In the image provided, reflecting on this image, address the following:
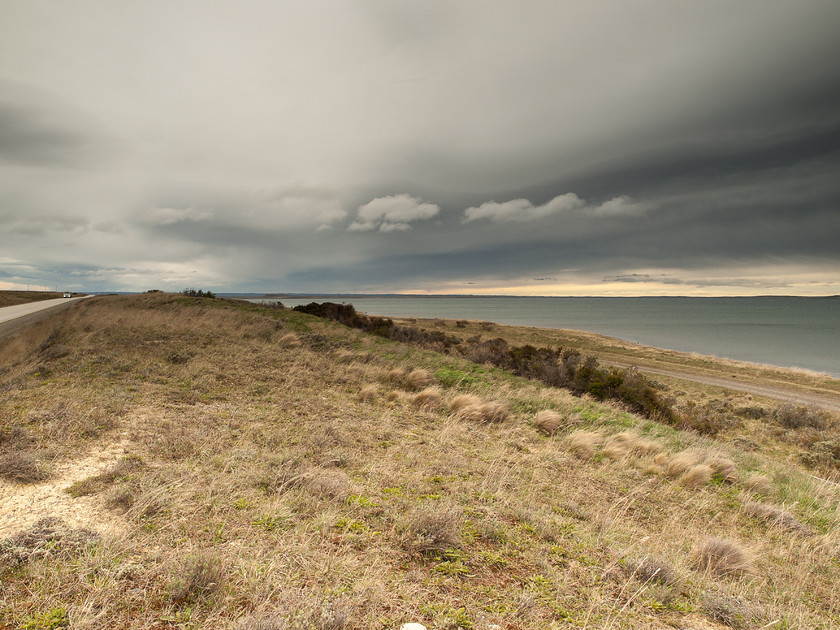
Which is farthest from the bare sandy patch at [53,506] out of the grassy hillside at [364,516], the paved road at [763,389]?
the paved road at [763,389]

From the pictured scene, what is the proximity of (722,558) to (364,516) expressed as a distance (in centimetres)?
374

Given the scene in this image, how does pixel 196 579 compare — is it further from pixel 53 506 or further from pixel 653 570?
pixel 653 570

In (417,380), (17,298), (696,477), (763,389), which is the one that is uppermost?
(17,298)

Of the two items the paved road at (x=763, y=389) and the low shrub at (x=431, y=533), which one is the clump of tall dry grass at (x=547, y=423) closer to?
the low shrub at (x=431, y=533)

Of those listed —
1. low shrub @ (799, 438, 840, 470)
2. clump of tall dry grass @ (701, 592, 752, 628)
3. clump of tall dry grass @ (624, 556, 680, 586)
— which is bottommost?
low shrub @ (799, 438, 840, 470)

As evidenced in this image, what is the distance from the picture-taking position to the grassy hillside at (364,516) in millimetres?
2768

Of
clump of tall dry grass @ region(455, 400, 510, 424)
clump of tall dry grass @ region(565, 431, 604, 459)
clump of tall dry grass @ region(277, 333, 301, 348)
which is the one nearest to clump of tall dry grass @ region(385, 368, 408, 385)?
clump of tall dry grass @ region(455, 400, 510, 424)

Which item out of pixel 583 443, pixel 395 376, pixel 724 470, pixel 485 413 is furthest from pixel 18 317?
pixel 724 470

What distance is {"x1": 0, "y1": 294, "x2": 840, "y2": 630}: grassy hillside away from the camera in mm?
2768

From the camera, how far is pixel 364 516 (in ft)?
13.2

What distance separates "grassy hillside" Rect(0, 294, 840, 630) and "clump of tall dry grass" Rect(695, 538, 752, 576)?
0.02m

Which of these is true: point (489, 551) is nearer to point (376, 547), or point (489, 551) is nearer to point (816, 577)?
point (376, 547)

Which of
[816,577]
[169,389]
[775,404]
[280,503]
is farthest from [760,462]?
[775,404]

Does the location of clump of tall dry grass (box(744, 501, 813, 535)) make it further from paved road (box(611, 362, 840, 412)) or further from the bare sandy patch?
paved road (box(611, 362, 840, 412))
